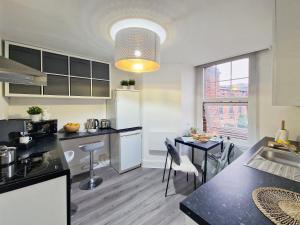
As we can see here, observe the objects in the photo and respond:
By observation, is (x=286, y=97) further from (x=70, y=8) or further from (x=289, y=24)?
(x=70, y=8)

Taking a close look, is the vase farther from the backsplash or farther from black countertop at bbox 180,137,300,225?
black countertop at bbox 180,137,300,225

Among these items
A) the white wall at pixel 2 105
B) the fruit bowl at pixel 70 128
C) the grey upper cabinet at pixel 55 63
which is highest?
the grey upper cabinet at pixel 55 63

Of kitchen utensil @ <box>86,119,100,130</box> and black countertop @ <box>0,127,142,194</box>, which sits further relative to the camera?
kitchen utensil @ <box>86,119,100,130</box>

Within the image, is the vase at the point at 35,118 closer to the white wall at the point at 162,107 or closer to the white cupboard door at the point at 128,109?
the white cupboard door at the point at 128,109

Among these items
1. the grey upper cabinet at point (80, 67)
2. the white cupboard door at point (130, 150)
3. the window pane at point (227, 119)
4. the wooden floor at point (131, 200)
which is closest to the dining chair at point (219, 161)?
the wooden floor at point (131, 200)

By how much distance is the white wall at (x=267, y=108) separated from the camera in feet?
7.06

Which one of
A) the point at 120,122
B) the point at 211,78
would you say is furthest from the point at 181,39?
the point at 120,122

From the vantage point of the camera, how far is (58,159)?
1325mm

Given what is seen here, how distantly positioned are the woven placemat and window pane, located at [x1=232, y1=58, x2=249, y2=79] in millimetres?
2310

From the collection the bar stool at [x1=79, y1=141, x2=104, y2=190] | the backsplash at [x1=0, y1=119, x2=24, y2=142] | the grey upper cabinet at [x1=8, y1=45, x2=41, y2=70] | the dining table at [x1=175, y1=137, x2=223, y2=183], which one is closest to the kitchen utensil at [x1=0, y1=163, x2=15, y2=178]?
the backsplash at [x1=0, y1=119, x2=24, y2=142]

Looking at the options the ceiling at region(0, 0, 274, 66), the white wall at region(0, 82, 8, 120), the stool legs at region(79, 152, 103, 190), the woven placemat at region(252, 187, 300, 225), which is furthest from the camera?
the stool legs at region(79, 152, 103, 190)

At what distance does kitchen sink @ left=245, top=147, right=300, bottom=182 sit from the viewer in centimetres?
105

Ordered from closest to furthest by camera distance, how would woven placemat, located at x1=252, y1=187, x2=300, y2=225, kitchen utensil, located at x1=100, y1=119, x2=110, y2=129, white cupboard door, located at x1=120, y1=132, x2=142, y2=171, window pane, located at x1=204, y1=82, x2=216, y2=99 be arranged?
1. woven placemat, located at x1=252, y1=187, x2=300, y2=225
2. white cupboard door, located at x1=120, y1=132, x2=142, y2=171
3. kitchen utensil, located at x1=100, y1=119, x2=110, y2=129
4. window pane, located at x1=204, y1=82, x2=216, y2=99

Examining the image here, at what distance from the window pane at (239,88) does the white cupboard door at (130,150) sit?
6.68 ft
